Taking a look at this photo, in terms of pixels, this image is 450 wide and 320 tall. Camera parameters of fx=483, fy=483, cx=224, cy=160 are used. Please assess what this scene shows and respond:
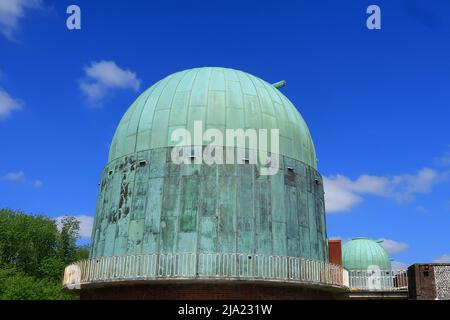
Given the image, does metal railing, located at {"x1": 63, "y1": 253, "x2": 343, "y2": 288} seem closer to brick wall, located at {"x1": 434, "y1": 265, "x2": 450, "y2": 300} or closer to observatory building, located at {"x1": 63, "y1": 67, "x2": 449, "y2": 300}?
observatory building, located at {"x1": 63, "y1": 67, "x2": 449, "y2": 300}

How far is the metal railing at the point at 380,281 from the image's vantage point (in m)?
30.0

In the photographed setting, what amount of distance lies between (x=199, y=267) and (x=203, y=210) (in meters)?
2.21

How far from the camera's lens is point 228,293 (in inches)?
683

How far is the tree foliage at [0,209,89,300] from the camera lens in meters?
44.9

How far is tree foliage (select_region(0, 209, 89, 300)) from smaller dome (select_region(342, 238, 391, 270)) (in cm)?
2578

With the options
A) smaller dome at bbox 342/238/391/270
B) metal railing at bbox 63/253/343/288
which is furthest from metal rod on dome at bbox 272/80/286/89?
smaller dome at bbox 342/238/391/270

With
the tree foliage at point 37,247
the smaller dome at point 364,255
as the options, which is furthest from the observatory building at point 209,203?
the tree foliage at point 37,247

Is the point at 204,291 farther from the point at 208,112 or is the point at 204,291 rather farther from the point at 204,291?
the point at 208,112

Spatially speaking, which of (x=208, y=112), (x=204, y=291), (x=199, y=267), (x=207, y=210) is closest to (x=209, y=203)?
(x=207, y=210)

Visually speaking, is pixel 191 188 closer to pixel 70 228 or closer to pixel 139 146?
pixel 139 146

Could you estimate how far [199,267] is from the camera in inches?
684

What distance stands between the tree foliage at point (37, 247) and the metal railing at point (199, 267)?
2531 centimetres
